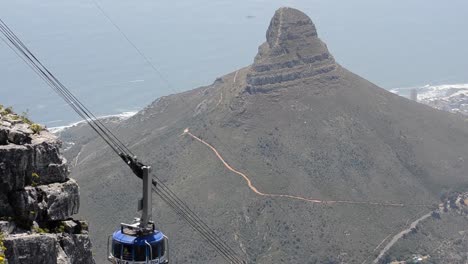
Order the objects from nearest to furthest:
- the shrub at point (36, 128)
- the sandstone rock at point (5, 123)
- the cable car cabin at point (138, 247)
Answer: the sandstone rock at point (5, 123) < the shrub at point (36, 128) < the cable car cabin at point (138, 247)

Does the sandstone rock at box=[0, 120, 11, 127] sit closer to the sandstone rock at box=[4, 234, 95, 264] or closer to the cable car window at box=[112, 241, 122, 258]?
the sandstone rock at box=[4, 234, 95, 264]

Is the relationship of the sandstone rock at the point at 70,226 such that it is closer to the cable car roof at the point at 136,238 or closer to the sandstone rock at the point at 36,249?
the sandstone rock at the point at 36,249

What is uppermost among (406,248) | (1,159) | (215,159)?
(1,159)

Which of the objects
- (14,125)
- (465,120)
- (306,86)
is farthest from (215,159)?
(14,125)

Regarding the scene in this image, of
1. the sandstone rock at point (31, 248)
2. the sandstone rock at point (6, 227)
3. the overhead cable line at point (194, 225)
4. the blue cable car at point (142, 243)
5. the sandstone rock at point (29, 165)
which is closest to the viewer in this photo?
the sandstone rock at point (31, 248)

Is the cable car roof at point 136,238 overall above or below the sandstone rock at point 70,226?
below

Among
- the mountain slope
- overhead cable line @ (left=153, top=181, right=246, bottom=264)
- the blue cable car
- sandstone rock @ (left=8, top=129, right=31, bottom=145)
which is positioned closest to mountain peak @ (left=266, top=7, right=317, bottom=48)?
the mountain slope

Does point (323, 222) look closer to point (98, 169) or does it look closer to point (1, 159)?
point (98, 169)

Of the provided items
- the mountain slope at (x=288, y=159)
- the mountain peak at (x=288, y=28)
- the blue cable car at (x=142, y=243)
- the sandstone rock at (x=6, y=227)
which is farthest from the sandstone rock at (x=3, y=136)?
the mountain peak at (x=288, y=28)
